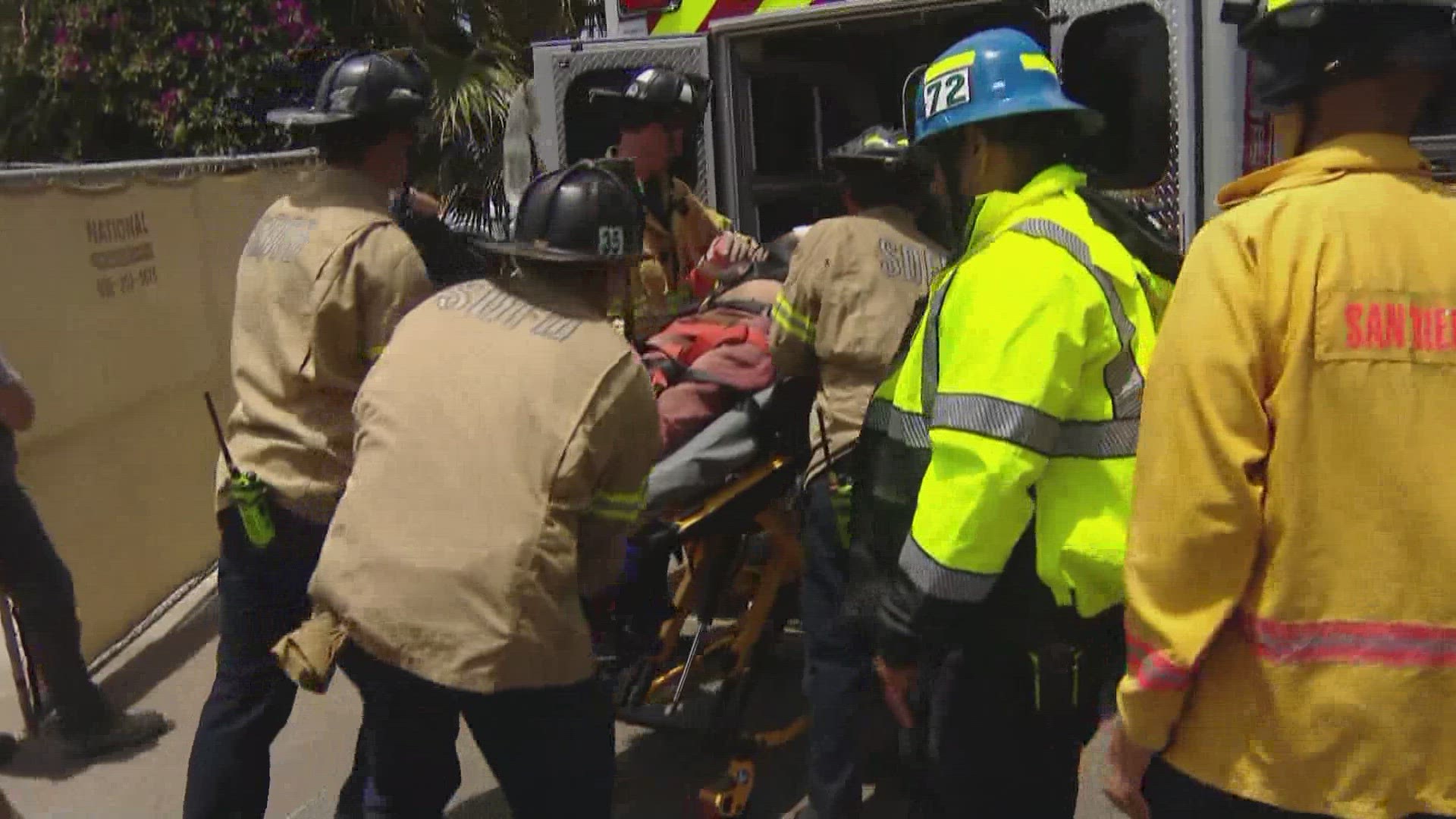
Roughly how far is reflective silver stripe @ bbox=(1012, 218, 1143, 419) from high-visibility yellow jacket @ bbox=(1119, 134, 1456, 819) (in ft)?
1.53

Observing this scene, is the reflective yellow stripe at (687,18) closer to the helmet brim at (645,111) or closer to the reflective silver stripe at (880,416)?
the helmet brim at (645,111)

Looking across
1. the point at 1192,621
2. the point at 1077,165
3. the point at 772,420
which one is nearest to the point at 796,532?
the point at 772,420

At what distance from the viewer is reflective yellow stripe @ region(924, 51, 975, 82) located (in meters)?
2.25

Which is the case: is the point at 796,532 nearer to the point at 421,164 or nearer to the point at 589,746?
the point at 589,746

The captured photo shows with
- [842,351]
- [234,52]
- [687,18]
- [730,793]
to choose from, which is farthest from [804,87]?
[234,52]

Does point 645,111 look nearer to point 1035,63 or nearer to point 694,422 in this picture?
point 694,422

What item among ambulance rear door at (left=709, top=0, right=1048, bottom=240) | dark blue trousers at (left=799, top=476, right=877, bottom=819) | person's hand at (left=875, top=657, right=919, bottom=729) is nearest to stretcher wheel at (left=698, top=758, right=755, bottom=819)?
dark blue trousers at (left=799, top=476, right=877, bottom=819)

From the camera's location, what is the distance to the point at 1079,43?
3.69 m

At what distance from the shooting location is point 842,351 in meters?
3.19

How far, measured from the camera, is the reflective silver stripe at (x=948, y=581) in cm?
204

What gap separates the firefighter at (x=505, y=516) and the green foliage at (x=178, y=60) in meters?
9.79

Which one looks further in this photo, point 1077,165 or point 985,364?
point 1077,165

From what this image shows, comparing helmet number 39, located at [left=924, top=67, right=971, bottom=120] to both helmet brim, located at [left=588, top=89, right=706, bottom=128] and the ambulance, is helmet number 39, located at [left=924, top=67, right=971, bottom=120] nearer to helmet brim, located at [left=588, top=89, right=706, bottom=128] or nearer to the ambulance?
the ambulance

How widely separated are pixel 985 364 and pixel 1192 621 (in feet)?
1.84
